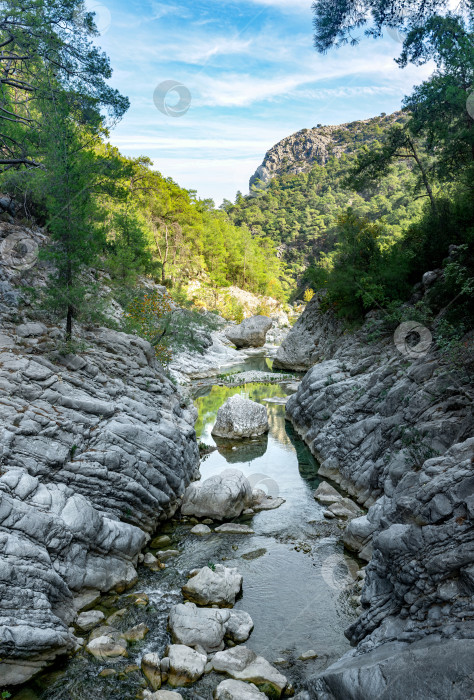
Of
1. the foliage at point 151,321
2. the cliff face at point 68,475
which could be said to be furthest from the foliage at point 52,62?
the foliage at point 151,321

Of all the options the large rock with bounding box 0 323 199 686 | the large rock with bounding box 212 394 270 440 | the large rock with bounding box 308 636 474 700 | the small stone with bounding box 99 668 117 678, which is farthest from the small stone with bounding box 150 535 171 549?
the large rock with bounding box 212 394 270 440

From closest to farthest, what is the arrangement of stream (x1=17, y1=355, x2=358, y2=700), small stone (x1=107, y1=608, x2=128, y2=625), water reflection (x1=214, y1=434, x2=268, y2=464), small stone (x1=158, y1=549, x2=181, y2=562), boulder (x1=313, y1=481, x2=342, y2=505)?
stream (x1=17, y1=355, x2=358, y2=700), small stone (x1=107, y1=608, x2=128, y2=625), small stone (x1=158, y1=549, x2=181, y2=562), boulder (x1=313, y1=481, x2=342, y2=505), water reflection (x1=214, y1=434, x2=268, y2=464)

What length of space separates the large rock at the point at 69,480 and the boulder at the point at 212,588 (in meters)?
1.16

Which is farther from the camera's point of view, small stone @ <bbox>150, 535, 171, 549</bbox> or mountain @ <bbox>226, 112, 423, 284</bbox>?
mountain @ <bbox>226, 112, 423, 284</bbox>

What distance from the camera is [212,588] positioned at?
25.8 ft

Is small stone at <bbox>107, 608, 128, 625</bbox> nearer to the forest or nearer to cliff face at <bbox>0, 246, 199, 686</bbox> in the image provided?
cliff face at <bbox>0, 246, 199, 686</bbox>

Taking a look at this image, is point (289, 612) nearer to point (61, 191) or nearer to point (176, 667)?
point (176, 667)

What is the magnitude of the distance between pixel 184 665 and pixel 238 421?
1172 centimetres

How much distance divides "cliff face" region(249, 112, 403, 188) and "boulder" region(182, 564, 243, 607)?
12144 centimetres

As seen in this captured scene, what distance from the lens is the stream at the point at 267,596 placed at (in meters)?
6.00

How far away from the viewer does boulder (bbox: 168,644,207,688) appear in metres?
6.07

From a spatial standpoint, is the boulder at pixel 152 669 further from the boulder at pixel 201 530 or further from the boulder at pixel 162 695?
the boulder at pixel 201 530

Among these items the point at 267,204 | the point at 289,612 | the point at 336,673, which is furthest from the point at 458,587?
the point at 267,204

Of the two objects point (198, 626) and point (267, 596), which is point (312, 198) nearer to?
point (267, 596)
